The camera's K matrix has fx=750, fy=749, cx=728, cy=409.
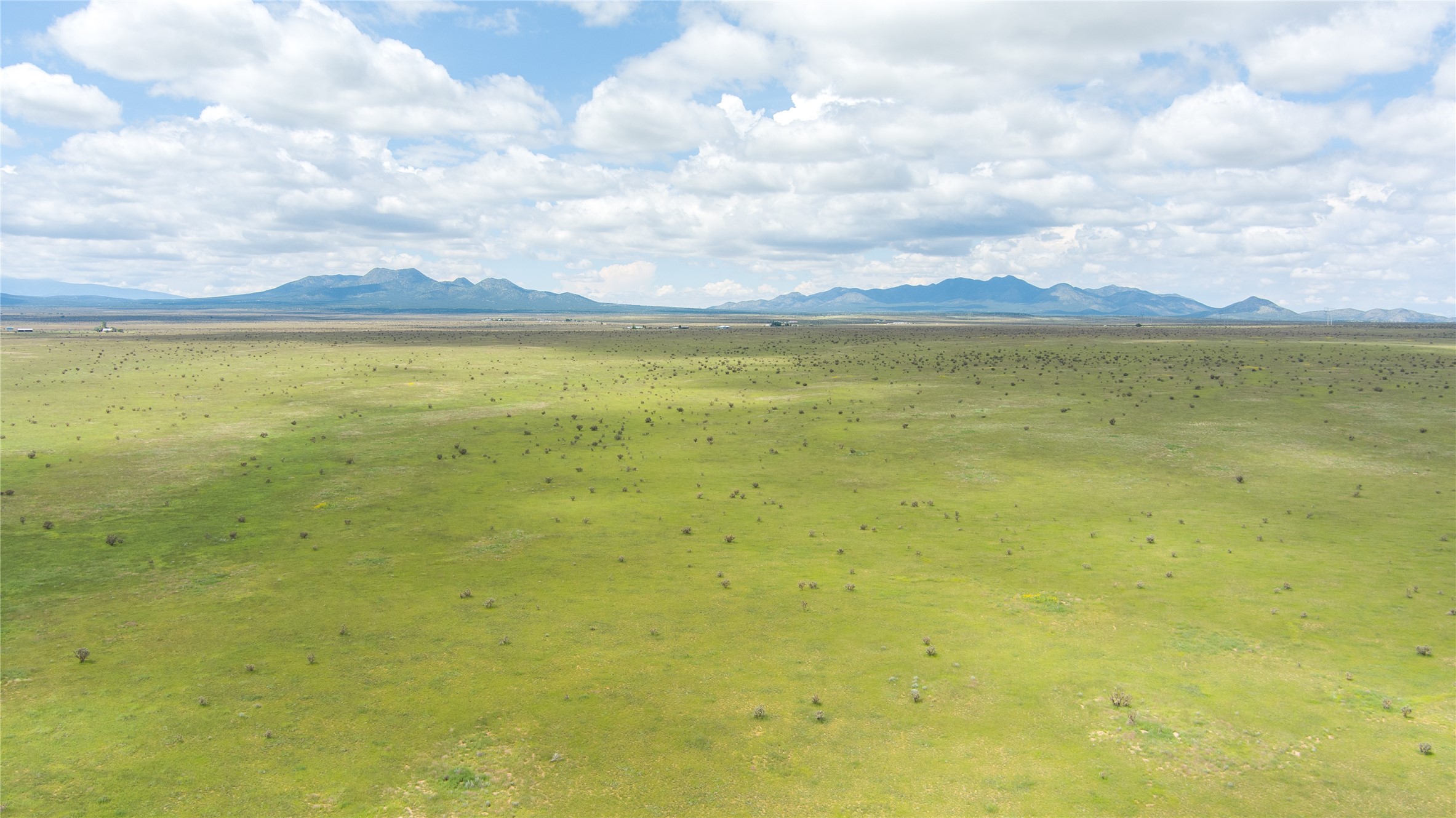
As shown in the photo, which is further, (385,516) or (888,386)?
(888,386)

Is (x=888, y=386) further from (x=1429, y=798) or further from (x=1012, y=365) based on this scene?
(x=1429, y=798)

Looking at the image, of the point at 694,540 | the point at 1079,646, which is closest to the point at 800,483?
the point at 694,540

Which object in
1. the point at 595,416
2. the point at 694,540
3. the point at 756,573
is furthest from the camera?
the point at 595,416

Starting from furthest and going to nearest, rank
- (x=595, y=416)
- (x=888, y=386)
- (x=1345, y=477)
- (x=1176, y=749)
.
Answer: (x=888, y=386), (x=595, y=416), (x=1345, y=477), (x=1176, y=749)

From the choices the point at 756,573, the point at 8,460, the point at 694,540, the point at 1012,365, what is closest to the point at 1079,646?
the point at 756,573

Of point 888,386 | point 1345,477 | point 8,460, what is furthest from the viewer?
point 888,386

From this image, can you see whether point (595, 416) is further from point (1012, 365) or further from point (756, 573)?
point (1012, 365)
